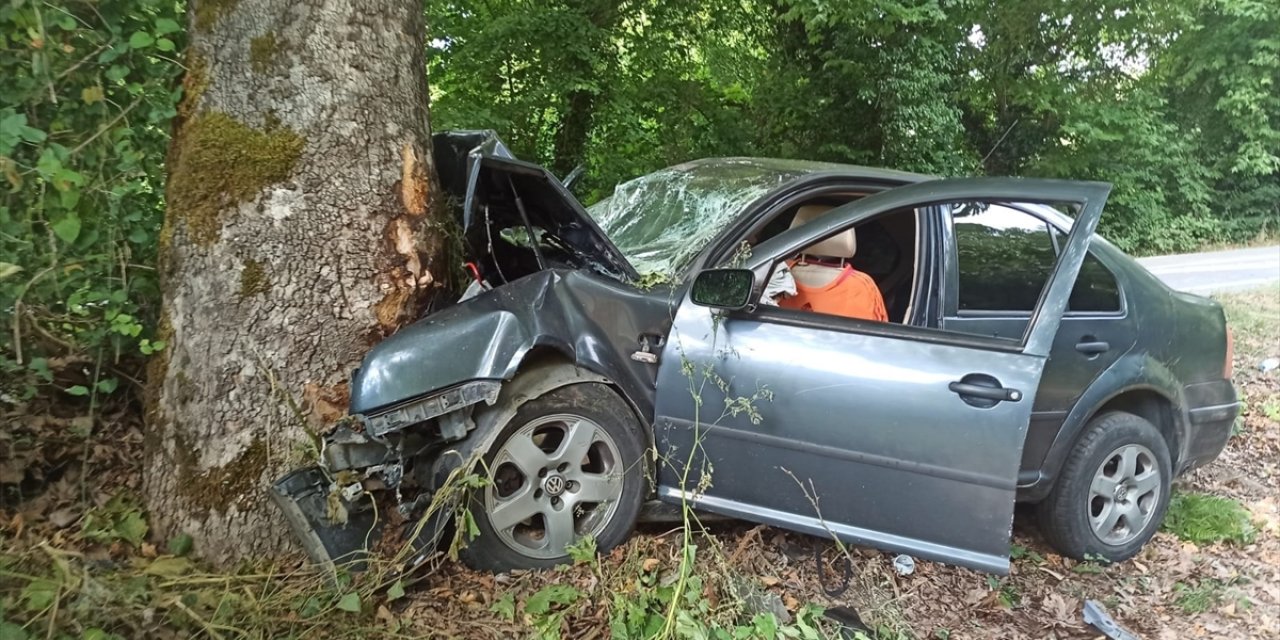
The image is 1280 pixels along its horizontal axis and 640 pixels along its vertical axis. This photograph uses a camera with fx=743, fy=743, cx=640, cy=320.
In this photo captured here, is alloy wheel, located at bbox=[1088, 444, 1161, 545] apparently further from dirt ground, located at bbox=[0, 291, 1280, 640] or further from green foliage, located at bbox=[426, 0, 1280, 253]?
green foliage, located at bbox=[426, 0, 1280, 253]

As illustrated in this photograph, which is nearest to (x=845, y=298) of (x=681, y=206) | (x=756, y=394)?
(x=756, y=394)

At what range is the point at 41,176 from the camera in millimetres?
2566

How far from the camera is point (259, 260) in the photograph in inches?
114

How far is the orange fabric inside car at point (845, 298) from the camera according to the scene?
127 inches

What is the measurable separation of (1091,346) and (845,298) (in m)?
1.13

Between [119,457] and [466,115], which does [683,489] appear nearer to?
[119,457]

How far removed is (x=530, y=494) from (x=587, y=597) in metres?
0.43

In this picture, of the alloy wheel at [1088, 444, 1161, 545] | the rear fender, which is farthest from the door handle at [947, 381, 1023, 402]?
the alloy wheel at [1088, 444, 1161, 545]

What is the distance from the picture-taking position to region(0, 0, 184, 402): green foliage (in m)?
2.56

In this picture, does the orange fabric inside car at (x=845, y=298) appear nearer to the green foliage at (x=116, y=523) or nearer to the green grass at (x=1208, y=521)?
the green grass at (x=1208, y=521)

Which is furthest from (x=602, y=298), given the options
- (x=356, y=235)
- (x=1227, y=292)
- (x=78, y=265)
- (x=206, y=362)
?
(x=1227, y=292)

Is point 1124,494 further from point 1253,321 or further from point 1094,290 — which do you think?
point 1253,321

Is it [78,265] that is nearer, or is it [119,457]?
[78,265]

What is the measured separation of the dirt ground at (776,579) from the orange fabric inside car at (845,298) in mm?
1019
